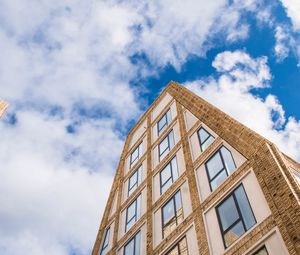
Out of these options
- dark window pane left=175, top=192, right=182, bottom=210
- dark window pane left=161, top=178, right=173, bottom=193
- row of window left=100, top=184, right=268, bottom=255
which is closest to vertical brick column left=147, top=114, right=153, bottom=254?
row of window left=100, top=184, right=268, bottom=255

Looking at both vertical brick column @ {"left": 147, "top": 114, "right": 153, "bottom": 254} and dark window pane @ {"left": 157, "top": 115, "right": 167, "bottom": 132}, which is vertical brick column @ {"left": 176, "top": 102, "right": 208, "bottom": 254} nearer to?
dark window pane @ {"left": 157, "top": 115, "right": 167, "bottom": 132}

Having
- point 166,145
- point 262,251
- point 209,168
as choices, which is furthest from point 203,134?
point 262,251

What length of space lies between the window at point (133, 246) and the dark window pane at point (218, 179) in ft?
18.0

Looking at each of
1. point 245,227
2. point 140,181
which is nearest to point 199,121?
point 140,181

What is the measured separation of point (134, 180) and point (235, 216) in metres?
12.1

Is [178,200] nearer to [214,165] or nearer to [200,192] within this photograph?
[200,192]

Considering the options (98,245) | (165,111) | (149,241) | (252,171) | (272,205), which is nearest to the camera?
(272,205)

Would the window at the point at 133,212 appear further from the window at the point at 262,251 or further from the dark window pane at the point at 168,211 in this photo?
the window at the point at 262,251

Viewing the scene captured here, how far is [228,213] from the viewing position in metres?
12.1

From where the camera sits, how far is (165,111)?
81.9 feet

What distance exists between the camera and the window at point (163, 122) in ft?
77.2

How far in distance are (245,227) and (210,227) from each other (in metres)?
1.80

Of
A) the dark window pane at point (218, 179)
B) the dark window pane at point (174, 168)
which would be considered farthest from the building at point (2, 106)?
the dark window pane at point (218, 179)

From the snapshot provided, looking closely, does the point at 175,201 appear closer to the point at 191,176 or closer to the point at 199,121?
the point at 191,176
